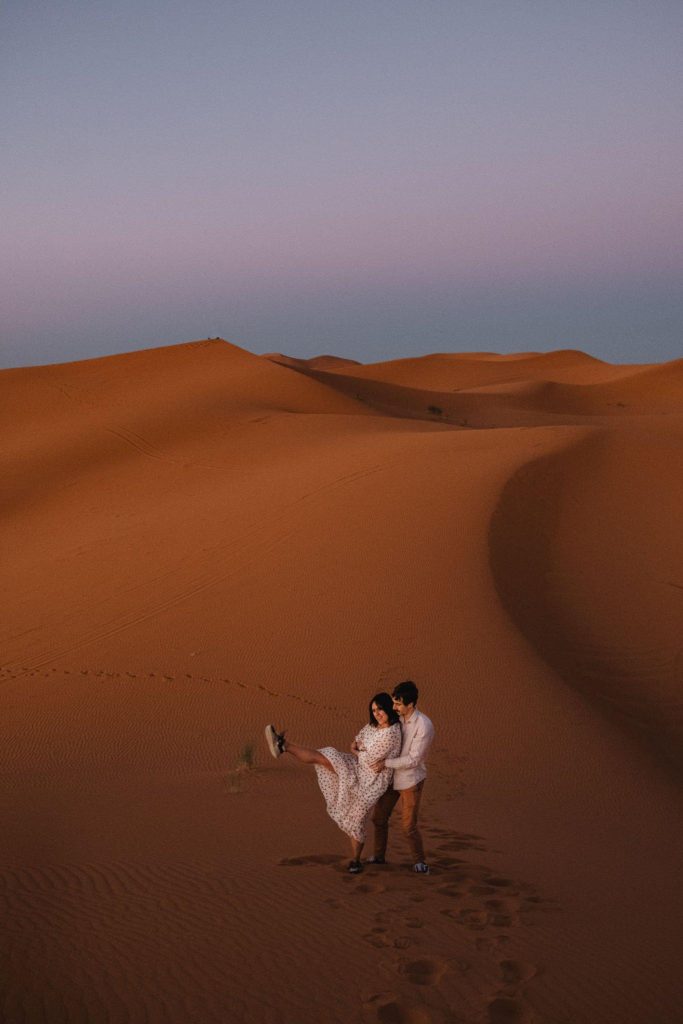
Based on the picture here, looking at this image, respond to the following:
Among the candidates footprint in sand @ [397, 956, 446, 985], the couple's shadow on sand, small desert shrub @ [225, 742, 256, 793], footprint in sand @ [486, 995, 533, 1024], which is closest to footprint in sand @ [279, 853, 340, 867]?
the couple's shadow on sand

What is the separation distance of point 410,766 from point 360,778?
0.31 meters

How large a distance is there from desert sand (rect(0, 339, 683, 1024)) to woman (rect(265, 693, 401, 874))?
1.17ft

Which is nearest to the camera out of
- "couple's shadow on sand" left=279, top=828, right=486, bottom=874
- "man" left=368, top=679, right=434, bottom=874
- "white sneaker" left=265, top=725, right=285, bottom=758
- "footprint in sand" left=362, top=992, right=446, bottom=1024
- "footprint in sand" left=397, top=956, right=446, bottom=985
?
"footprint in sand" left=362, top=992, right=446, bottom=1024

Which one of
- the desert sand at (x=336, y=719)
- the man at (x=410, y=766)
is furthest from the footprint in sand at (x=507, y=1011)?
the man at (x=410, y=766)

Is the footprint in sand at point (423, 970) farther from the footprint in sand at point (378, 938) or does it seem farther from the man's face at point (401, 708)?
the man's face at point (401, 708)

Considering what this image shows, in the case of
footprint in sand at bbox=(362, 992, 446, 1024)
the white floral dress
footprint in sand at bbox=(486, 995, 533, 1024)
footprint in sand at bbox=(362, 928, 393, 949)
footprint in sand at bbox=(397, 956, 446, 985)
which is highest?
the white floral dress

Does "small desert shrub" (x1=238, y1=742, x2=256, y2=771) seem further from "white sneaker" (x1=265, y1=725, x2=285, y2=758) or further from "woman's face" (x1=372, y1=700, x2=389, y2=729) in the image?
"white sneaker" (x1=265, y1=725, x2=285, y2=758)

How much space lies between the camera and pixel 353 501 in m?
15.3

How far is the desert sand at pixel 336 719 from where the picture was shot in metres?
4.58

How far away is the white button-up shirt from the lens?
5598 millimetres

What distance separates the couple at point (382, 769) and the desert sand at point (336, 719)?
0.36 m

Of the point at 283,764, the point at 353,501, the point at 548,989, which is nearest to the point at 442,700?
the point at 283,764

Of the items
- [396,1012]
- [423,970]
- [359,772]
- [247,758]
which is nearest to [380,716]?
[359,772]

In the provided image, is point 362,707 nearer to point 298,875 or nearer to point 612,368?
point 298,875
